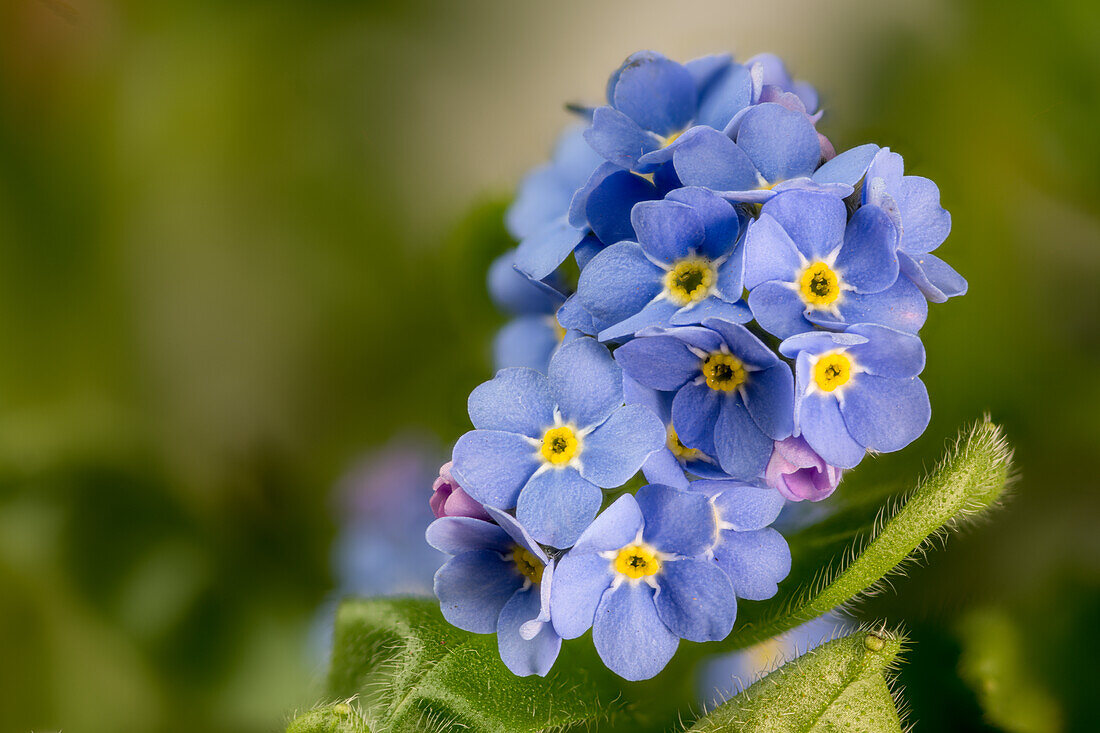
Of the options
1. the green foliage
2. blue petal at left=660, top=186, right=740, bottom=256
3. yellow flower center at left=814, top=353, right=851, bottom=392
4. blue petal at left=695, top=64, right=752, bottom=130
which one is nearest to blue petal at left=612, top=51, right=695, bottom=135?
blue petal at left=695, top=64, right=752, bottom=130

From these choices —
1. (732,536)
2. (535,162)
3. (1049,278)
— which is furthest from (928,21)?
(732,536)

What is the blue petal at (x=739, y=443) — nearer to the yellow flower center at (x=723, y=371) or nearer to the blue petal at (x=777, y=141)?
the yellow flower center at (x=723, y=371)

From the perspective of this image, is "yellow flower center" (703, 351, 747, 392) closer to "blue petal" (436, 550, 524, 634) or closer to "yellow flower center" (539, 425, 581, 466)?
"yellow flower center" (539, 425, 581, 466)

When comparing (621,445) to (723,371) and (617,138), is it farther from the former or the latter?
(617,138)

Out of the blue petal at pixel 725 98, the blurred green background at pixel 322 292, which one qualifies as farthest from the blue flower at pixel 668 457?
the blurred green background at pixel 322 292

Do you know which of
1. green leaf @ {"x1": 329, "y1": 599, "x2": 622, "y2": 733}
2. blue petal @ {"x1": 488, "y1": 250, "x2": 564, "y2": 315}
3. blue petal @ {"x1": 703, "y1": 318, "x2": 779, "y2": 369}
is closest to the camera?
blue petal @ {"x1": 703, "y1": 318, "x2": 779, "y2": 369}

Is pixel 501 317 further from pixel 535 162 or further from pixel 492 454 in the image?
pixel 492 454
